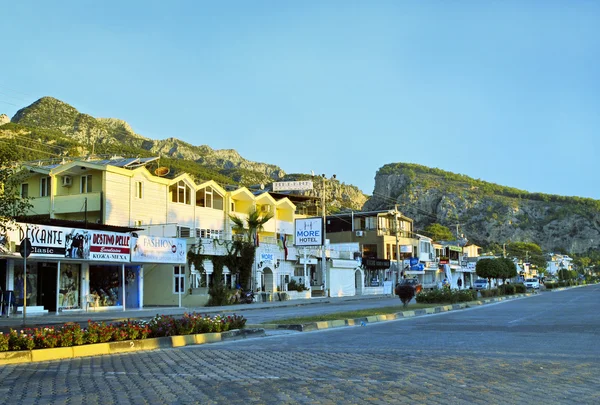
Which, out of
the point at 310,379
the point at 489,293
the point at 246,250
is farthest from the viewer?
the point at 489,293

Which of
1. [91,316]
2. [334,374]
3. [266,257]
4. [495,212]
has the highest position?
[495,212]

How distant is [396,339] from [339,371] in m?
6.18

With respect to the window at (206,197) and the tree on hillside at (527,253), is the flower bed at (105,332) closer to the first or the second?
the window at (206,197)

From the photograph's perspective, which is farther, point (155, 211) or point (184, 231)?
point (184, 231)

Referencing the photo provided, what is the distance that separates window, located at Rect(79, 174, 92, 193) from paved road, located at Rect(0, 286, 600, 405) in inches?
1255

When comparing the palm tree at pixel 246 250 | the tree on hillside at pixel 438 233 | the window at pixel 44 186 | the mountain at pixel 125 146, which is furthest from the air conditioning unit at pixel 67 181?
Result: the tree on hillside at pixel 438 233

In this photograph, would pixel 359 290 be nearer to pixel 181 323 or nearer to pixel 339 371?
pixel 181 323

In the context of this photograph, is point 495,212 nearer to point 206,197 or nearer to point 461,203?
point 461,203

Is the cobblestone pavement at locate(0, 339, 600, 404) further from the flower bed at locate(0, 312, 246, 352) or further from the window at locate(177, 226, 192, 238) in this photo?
the window at locate(177, 226, 192, 238)

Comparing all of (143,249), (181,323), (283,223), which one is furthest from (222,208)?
(181,323)

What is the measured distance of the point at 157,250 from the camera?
37719 millimetres

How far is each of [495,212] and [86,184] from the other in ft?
450

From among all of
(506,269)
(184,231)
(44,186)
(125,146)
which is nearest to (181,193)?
(184,231)

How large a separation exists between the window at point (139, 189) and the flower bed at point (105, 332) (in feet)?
96.6
